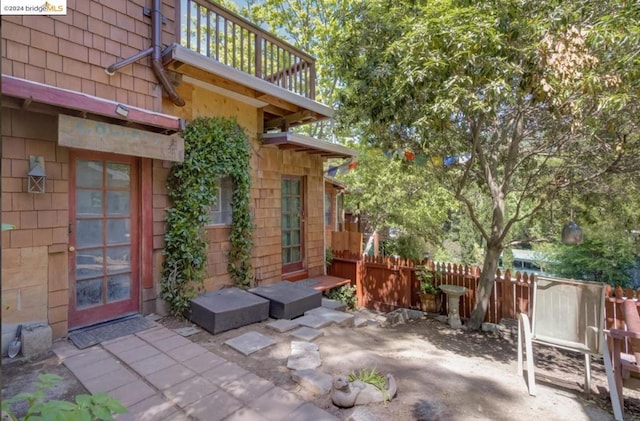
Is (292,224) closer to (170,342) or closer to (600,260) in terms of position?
(170,342)

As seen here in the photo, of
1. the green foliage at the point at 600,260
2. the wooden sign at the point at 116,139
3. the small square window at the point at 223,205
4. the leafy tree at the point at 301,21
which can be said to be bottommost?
the green foliage at the point at 600,260

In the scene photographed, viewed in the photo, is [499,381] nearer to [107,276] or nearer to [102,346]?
[102,346]

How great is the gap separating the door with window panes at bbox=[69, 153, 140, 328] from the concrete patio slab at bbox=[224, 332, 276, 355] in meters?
1.45

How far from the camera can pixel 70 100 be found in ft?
11.2

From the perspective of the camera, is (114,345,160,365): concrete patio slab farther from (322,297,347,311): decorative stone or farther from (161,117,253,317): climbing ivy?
(322,297,347,311): decorative stone

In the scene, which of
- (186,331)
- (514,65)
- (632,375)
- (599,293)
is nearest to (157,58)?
(186,331)

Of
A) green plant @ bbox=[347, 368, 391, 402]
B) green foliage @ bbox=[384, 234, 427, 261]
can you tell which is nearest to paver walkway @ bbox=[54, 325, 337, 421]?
green plant @ bbox=[347, 368, 391, 402]

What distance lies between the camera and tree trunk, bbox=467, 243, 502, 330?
6.00 m

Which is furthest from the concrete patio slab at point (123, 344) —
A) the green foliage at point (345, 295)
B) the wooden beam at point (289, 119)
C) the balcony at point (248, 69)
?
the wooden beam at point (289, 119)

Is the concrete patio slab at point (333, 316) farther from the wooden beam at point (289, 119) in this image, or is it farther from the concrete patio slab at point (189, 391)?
the wooden beam at point (289, 119)

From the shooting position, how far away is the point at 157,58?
446 cm

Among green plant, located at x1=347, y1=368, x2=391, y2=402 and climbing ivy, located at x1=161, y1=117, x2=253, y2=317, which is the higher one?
climbing ivy, located at x1=161, y1=117, x2=253, y2=317

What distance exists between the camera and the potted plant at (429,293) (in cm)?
690

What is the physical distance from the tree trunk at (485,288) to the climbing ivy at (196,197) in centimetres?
413
